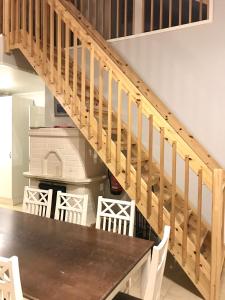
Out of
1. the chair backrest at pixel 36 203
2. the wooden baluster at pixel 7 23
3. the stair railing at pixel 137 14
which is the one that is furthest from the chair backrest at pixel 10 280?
the stair railing at pixel 137 14

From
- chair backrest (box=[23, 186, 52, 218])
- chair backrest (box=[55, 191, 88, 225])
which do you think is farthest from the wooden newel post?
chair backrest (box=[23, 186, 52, 218])

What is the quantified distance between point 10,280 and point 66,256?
0.57 meters

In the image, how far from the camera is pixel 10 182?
546 cm

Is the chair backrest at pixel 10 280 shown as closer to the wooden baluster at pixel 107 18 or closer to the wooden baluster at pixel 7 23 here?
the wooden baluster at pixel 7 23

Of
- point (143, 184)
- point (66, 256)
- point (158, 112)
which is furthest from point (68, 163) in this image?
point (66, 256)

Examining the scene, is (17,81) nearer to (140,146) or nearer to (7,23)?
(7,23)

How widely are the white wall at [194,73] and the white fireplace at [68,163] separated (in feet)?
4.44

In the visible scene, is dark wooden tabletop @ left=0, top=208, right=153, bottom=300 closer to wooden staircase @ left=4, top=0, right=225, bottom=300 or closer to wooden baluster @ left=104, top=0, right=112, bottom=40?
wooden staircase @ left=4, top=0, right=225, bottom=300

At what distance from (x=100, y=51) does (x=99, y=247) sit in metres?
2.06

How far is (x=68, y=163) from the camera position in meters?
3.94

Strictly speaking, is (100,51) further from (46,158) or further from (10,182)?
(10,182)

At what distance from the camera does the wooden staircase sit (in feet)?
7.67

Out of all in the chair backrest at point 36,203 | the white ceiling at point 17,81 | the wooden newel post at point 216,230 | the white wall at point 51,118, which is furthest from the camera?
the white wall at point 51,118

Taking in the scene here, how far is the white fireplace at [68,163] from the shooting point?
3.88m
